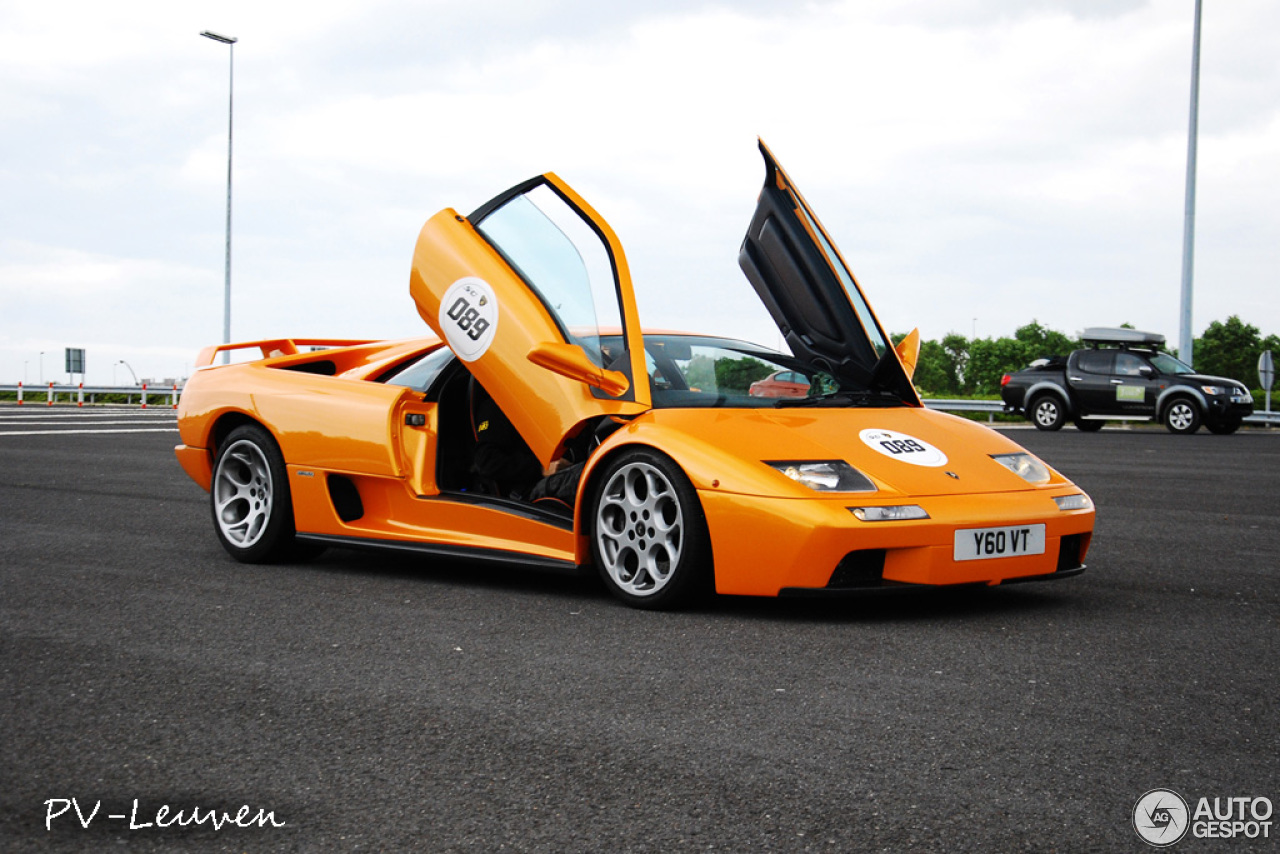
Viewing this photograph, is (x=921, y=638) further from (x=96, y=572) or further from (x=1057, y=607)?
(x=96, y=572)

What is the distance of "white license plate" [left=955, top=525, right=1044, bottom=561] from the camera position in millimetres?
4332

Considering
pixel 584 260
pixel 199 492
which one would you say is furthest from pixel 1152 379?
pixel 584 260

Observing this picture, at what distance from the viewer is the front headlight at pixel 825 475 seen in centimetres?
436

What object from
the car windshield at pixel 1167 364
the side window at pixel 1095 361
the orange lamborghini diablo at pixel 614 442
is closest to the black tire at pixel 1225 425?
the car windshield at pixel 1167 364

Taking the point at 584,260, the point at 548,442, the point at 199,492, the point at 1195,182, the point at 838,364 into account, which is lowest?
the point at 199,492

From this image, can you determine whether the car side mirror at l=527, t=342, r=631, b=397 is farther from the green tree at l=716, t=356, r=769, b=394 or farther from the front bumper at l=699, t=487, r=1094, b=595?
the front bumper at l=699, t=487, r=1094, b=595

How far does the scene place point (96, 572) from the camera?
18.1 feet

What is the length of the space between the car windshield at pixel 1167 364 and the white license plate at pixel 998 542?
1878 centimetres

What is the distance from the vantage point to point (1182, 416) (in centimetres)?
2114

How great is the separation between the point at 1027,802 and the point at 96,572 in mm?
4358

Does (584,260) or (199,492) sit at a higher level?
(584,260)

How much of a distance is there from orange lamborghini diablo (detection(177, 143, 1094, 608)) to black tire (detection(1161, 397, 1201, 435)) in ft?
55.8

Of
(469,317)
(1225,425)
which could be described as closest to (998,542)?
(469,317)

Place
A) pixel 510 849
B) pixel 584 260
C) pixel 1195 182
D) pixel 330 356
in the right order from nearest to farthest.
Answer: pixel 510 849
pixel 584 260
pixel 330 356
pixel 1195 182
